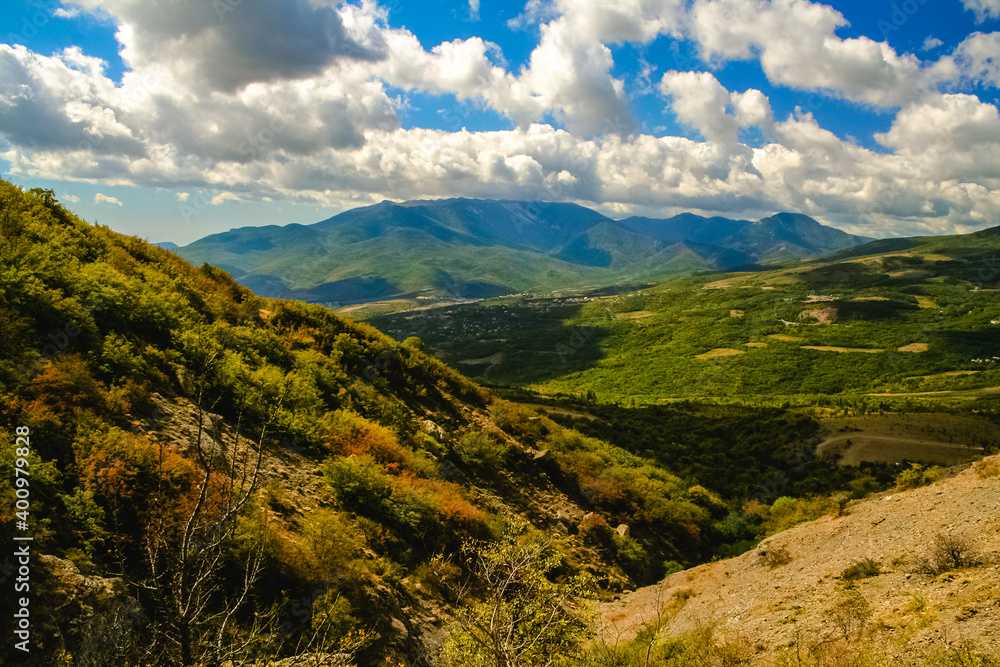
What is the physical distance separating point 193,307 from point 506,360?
114963 millimetres

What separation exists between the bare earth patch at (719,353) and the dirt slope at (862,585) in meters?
101

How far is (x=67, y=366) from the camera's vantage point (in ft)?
31.2

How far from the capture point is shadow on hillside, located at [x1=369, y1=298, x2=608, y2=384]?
121 m

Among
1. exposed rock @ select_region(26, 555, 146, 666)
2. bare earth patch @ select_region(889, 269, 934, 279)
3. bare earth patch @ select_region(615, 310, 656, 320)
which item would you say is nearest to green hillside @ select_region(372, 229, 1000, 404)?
bare earth patch @ select_region(615, 310, 656, 320)

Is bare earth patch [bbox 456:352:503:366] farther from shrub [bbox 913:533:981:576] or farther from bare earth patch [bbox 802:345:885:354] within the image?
shrub [bbox 913:533:981:576]

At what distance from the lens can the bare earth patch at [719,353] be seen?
110438 millimetres

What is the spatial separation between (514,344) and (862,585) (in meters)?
139

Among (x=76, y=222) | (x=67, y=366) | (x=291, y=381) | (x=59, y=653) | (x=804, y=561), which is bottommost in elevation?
(x=804, y=561)

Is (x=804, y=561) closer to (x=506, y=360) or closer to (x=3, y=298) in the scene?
(x=3, y=298)

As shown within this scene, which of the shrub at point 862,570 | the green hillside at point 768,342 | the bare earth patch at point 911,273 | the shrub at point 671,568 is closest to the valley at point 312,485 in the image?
the shrub at point 671,568

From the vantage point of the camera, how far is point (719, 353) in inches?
4441

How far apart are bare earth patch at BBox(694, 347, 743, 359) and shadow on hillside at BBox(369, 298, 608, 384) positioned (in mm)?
27613

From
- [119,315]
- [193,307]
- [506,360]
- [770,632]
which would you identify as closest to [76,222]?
[193,307]

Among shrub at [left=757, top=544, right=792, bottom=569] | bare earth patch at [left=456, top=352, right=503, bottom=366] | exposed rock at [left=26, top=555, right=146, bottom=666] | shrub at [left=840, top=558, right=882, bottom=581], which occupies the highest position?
exposed rock at [left=26, top=555, right=146, bottom=666]
